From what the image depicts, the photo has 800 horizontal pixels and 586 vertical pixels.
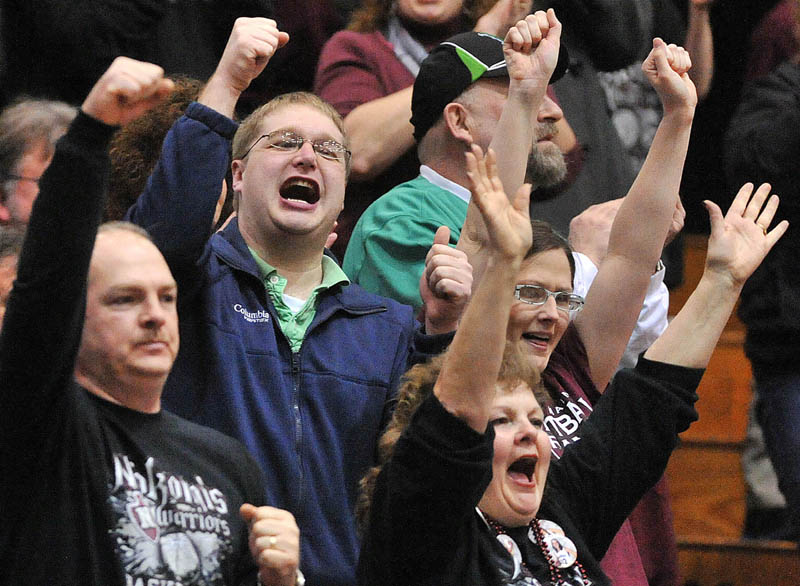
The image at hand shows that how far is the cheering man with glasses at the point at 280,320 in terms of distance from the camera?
3090 millimetres

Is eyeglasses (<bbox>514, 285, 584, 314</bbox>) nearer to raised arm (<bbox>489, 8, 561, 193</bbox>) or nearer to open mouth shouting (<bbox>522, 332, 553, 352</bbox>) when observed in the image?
open mouth shouting (<bbox>522, 332, 553, 352</bbox>)

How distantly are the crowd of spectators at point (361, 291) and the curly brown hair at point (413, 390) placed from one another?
11 millimetres

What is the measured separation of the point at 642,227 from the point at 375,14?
1221 mm

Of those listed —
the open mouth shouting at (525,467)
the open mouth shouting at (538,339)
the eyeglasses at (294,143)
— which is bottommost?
the open mouth shouting at (525,467)

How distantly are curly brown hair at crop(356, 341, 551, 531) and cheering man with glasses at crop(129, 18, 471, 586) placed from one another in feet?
0.41

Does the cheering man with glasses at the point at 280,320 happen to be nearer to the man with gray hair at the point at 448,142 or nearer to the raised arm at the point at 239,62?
the raised arm at the point at 239,62

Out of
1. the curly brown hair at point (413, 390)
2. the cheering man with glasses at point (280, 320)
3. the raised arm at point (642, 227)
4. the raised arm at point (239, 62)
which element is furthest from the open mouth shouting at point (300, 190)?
the raised arm at point (642, 227)

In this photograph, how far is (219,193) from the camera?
3094 mm

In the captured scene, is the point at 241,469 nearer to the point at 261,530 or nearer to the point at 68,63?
the point at 261,530

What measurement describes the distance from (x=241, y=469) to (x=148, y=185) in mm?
681

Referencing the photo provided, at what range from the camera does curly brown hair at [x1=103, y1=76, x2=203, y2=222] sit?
351cm

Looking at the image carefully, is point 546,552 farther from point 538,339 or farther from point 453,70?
point 453,70

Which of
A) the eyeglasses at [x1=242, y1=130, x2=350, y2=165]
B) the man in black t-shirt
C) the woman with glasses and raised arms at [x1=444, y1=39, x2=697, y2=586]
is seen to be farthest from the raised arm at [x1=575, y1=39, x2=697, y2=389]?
the man in black t-shirt

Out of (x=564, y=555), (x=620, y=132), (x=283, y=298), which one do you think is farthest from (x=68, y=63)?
(x=564, y=555)
